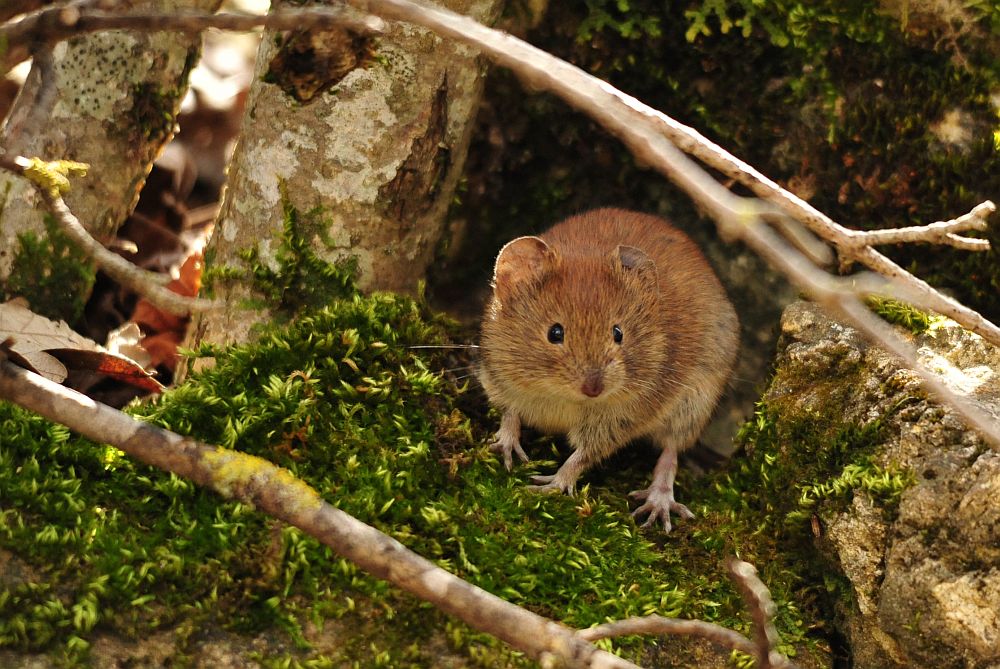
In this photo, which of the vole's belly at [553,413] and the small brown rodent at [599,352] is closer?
the small brown rodent at [599,352]

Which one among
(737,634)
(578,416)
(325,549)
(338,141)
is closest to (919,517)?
(737,634)

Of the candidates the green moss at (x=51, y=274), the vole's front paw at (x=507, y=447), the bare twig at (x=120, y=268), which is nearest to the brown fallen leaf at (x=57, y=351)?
the green moss at (x=51, y=274)

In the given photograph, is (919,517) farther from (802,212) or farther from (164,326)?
(164,326)

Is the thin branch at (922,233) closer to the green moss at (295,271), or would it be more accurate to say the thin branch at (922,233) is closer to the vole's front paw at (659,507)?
the vole's front paw at (659,507)

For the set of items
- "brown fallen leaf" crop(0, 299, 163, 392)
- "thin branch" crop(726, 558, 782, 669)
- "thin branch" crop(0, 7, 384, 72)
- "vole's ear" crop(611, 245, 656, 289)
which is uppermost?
"thin branch" crop(0, 7, 384, 72)

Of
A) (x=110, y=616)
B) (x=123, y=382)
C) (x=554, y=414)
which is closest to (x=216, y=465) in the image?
(x=110, y=616)

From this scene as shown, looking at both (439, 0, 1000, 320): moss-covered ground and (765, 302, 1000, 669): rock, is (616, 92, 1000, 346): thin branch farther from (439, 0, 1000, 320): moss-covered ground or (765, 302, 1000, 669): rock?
(439, 0, 1000, 320): moss-covered ground

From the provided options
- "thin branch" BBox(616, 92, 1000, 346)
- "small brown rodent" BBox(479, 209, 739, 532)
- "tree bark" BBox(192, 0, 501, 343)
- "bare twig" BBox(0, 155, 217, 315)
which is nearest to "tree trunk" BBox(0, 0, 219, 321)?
"tree bark" BBox(192, 0, 501, 343)
